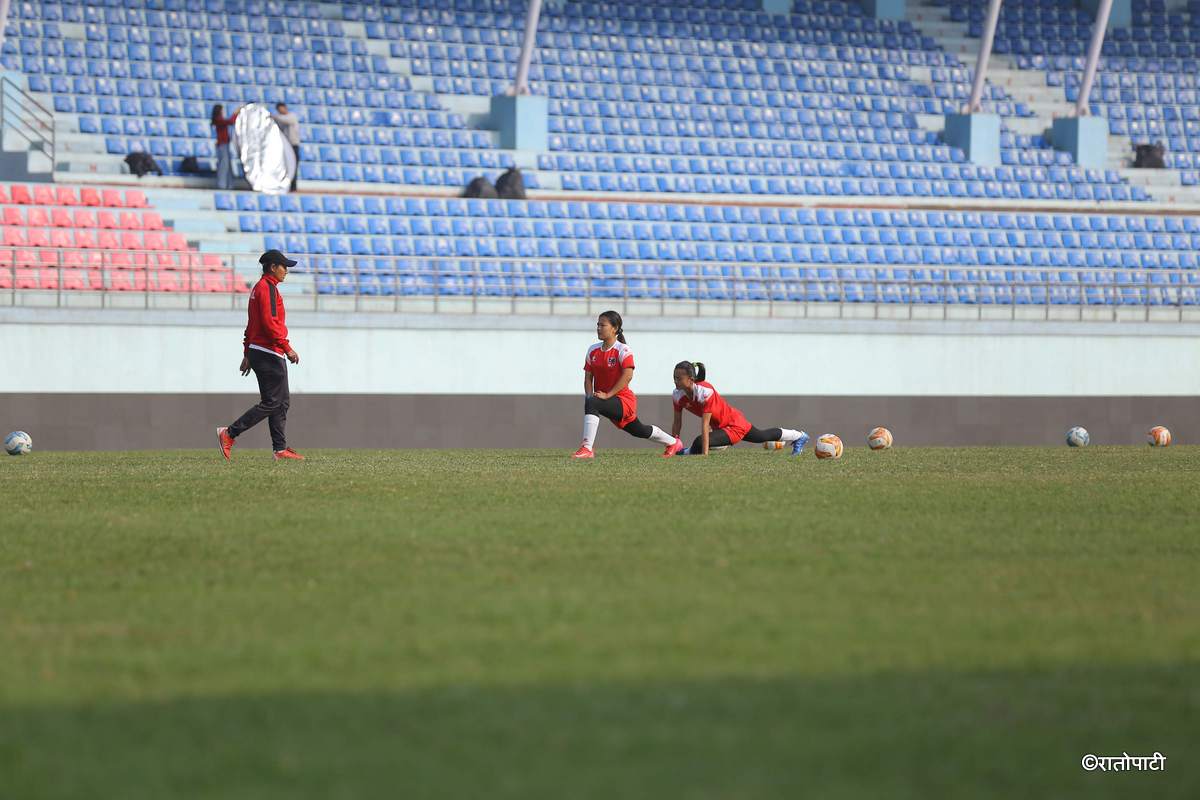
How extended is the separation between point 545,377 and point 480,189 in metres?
5.31

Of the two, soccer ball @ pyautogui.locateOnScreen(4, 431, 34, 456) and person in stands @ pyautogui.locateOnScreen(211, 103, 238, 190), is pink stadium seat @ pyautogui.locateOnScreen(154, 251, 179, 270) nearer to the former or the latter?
person in stands @ pyautogui.locateOnScreen(211, 103, 238, 190)

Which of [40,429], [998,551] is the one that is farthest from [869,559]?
[40,429]

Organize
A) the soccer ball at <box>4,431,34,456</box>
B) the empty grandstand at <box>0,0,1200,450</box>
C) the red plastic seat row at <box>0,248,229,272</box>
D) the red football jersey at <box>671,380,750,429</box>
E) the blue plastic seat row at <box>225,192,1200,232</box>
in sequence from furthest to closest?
the blue plastic seat row at <box>225,192,1200,232</box> < the empty grandstand at <box>0,0,1200,450</box> < the red plastic seat row at <box>0,248,229,272</box> < the soccer ball at <box>4,431,34,456</box> < the red football jersey at <box>671,380,750,429</box>

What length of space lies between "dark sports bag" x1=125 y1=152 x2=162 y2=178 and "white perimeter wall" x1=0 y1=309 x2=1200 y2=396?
4.89 metres

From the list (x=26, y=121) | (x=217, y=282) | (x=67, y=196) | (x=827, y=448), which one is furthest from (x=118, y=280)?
(x=827, y=448)

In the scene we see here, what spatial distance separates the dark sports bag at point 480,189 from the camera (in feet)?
94.4

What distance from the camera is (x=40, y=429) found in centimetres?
2212

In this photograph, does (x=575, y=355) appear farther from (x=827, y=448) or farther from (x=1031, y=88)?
(x=1031, y=88)

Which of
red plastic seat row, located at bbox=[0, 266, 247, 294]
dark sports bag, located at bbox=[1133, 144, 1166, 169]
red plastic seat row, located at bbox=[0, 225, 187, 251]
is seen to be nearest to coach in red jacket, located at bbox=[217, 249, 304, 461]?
red plastic seat row, located at bbox=[0, 266, 247, 294]

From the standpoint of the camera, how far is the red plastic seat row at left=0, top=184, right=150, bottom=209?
25000 millimetres

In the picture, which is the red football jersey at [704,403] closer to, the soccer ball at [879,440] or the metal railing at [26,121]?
the soccer ball at [879,440]

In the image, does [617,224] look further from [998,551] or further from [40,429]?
[998,551]

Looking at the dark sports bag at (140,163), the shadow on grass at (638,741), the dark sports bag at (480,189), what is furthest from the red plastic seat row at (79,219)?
the shadow on grass at (638,741)

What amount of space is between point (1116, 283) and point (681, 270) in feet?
23.8
